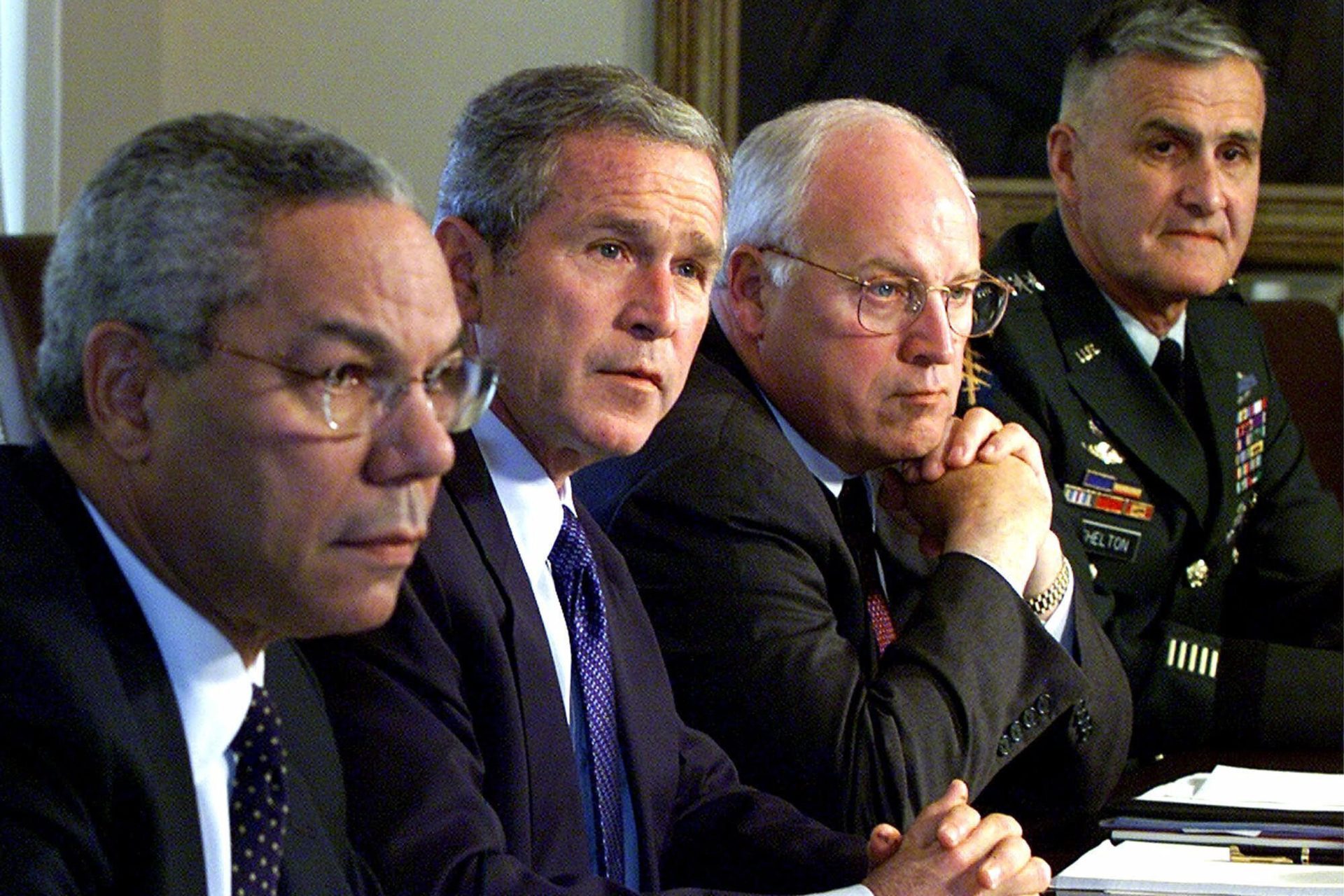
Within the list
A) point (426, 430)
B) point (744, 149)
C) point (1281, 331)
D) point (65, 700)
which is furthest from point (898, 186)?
point (1281, 331)

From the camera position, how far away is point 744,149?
262 centimetres

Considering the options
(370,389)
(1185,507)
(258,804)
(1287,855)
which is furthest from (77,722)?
(1185,507)

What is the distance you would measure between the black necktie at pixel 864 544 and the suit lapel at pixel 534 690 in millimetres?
740

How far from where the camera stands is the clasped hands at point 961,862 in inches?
74.7

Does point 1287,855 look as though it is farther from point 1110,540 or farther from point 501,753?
point 1110,540

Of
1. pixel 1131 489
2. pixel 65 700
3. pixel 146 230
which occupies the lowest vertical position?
pixel 1131 489

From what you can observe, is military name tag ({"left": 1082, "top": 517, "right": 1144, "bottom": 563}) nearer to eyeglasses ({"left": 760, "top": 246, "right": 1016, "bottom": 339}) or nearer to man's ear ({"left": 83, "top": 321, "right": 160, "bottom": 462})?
eyeglasses ({"left": 760, "top": 246, "right": 1016, "bottom": 339})

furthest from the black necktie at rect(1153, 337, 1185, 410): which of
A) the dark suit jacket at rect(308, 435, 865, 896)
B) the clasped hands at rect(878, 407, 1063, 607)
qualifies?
the dark suit jacket at rect(308, 435, 865, 896)

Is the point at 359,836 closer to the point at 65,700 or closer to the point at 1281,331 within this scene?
the point at 65,700

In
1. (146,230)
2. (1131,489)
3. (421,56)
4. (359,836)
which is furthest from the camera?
(421,56)

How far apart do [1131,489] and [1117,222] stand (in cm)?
52

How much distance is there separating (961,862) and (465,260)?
0.78 meters

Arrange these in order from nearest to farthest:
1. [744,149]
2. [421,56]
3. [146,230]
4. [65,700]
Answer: [65,700]
[146,230]
[744,149]
[421,56]

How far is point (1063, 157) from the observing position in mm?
3631
